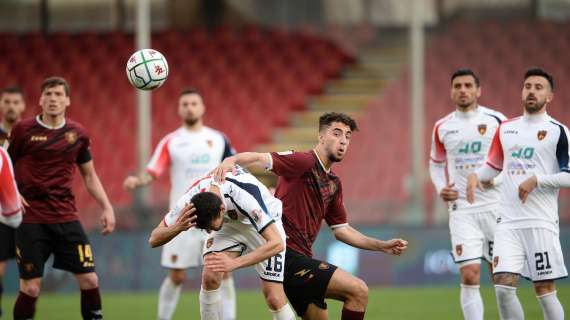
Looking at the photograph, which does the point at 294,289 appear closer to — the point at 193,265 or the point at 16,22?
the point at 193,265

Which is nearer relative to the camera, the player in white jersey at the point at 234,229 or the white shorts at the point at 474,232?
the player in white jersey at the point at 234,229

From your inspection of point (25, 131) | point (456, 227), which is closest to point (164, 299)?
point (25, 131)

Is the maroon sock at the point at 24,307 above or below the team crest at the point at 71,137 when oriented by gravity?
below

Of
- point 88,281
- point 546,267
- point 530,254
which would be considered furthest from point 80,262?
point 546,267

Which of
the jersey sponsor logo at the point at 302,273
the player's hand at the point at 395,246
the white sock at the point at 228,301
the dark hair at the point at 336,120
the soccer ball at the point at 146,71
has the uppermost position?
the soccer ball at the point at 146,71

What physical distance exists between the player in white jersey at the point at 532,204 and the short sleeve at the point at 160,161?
3.68m

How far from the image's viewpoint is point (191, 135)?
403 inches

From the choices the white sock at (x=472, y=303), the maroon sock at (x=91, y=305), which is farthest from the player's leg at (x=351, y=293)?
the maroon sock at (x=91, y=305)

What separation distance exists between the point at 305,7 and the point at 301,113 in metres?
2.07

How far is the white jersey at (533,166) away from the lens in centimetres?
766

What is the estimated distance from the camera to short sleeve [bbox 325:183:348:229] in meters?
7.51

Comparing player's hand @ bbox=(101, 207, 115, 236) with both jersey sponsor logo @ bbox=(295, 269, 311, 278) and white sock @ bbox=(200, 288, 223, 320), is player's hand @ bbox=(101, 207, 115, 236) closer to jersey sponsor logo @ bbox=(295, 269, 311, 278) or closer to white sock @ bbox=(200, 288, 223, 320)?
white sock @ bbox=(200, 288, 223, 320)

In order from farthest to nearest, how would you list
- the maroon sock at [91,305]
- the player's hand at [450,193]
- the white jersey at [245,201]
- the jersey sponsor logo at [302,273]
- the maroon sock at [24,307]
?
the player's hand at [450,193], the maroon sock at [91,305], the maroon sock at [24,307], the jersey sponsor logo at [302,273], the white jersey at [245,201]

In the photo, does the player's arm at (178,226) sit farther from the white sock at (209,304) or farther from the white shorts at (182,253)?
the white shorts at (182,253)
